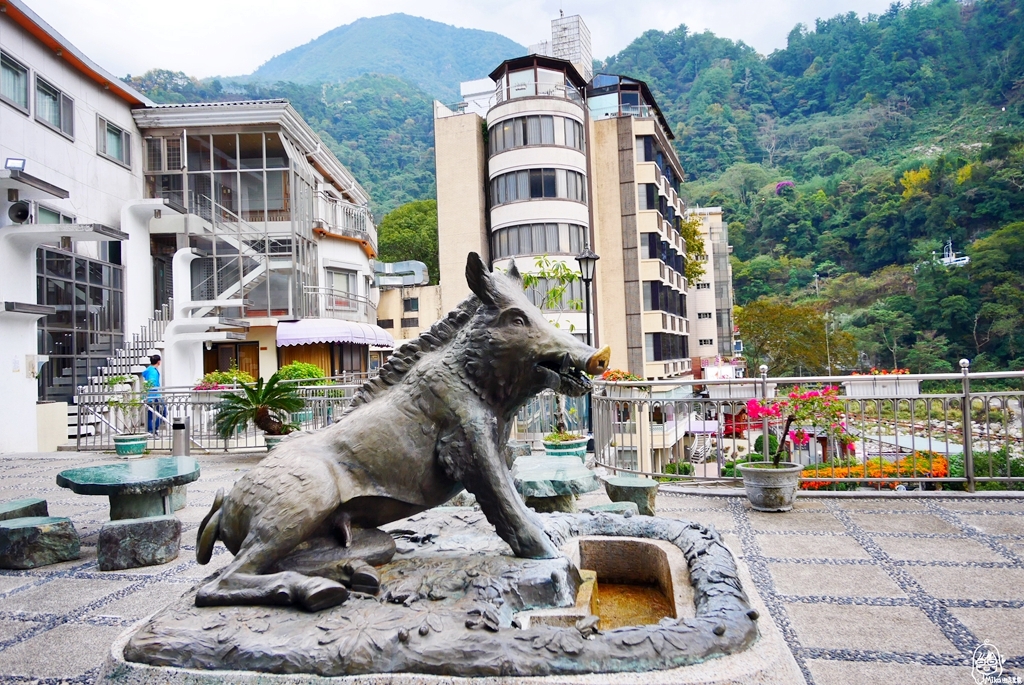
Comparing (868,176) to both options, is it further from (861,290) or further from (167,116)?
(167,116)

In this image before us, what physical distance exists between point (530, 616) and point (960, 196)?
189ft

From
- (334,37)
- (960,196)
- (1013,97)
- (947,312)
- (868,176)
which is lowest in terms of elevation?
(947,312)

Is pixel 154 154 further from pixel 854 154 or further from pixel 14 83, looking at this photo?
pixel 854 154

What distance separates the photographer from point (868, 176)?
57906mm

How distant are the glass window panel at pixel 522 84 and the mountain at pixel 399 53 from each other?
331 ft

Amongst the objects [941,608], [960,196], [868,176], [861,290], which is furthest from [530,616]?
[868,176]

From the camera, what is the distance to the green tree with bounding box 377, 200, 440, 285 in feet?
139

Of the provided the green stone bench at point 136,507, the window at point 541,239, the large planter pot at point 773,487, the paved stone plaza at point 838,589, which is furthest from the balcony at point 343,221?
the large planter pot at point 773,487

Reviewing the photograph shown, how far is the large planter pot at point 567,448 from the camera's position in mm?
7895

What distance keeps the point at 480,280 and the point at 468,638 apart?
135 cm

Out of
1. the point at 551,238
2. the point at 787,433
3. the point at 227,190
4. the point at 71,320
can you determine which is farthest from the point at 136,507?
the point at 551,238

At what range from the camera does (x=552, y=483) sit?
469 cm

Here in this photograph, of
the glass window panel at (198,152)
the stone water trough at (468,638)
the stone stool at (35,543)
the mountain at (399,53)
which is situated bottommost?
the stone stool at (35,543)

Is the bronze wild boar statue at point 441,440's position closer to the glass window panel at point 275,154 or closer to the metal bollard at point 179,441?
the metal bollard at point 179,441
